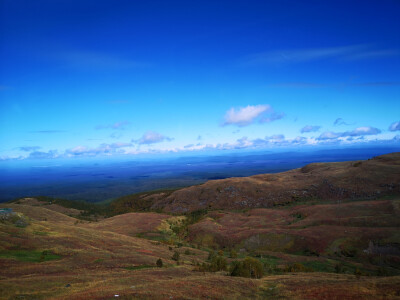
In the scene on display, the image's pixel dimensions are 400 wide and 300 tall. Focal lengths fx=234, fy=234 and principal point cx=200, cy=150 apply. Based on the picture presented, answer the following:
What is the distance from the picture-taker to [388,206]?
4884cm

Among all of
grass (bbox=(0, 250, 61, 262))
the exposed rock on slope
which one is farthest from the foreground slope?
the exposed rock on slope

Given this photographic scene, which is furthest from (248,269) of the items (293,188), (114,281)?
(293,188)

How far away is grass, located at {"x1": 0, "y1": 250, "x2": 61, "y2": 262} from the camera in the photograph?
67.4 ft

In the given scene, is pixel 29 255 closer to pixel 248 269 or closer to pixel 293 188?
pixel 248 269

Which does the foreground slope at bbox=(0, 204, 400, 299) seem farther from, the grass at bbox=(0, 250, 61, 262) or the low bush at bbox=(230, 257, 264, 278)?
the low bush at bbox=(230, 257, 264, 278)

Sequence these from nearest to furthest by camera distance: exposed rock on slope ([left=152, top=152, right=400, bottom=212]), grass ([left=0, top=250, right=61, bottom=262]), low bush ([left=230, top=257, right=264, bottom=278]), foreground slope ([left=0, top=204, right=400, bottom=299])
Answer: foreground slope ([left=0, top=204, right=400, bottom=299]) → grass ([left=0, top=250, right=61, bottom=262]) → low bush ([left=230, top=257, right=264, bottom=278]) → exposed rock on slope ([left=152, top=152, right=400, bottom=212])

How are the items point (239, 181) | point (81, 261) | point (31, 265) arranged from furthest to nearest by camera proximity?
1. point (239, 181)
2. point (81, 261)
3. point (31, 265)

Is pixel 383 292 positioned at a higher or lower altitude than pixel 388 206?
higher

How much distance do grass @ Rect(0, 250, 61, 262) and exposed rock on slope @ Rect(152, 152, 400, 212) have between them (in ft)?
206

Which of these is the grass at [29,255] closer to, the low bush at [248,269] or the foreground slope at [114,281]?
the foreground slope at [114,281]

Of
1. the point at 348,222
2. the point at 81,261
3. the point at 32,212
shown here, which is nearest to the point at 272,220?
the point at 348,222

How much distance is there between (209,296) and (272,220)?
45547 mm

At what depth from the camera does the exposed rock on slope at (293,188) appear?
69.7 metres

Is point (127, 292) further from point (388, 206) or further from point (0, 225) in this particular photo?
point (388, 206)
